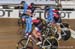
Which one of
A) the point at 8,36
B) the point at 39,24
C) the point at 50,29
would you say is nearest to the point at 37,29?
the point at 39,24

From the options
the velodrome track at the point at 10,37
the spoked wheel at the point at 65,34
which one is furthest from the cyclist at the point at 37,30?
the spoked wheel at the point at 65,34

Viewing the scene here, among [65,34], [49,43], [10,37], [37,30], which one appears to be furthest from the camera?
[10,37]

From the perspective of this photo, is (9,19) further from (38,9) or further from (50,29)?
(50,29)

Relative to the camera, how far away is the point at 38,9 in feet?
64.4

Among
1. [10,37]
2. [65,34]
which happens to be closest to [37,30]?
[65,34]

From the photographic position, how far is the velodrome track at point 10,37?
12.3m

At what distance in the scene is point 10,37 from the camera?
13977 mm

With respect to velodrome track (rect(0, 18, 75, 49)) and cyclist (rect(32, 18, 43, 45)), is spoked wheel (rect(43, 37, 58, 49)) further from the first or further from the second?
velodrome track (rect(0, 18, 75, 49))

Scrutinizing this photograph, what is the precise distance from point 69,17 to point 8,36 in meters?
6.76

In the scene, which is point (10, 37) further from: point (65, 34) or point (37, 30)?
point (37, 30)

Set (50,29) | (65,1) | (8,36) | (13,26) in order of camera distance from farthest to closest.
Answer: (65,1) < (13,26) < (8,36) < (50,29)

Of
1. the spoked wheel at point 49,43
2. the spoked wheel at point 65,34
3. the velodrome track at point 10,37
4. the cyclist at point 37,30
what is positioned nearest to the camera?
the cyclist at point 37,30

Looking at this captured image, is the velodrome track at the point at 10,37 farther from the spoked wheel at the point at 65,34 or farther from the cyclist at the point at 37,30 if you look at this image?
the cyclist at the point at 37,30

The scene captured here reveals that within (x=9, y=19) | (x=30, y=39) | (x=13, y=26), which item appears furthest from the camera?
(x=9, y=19)
